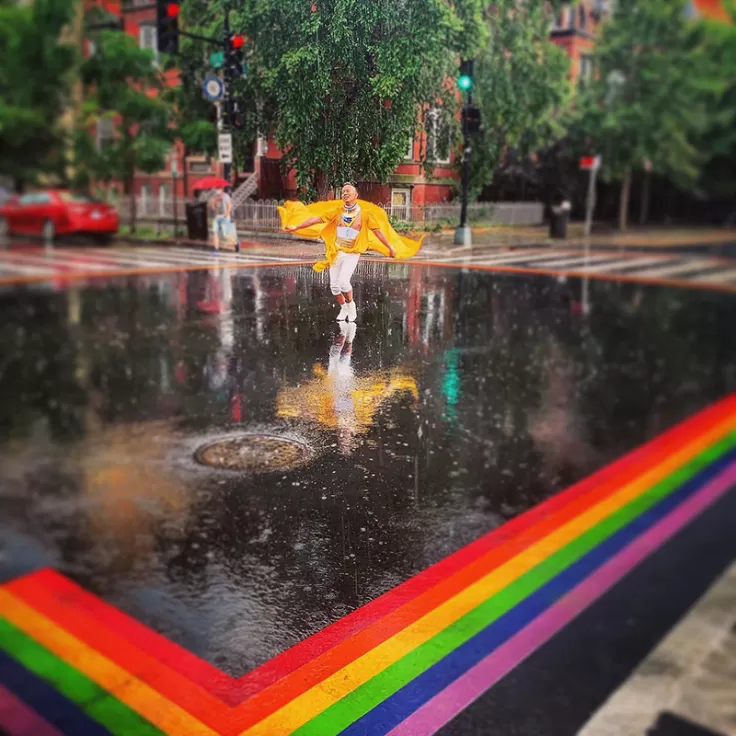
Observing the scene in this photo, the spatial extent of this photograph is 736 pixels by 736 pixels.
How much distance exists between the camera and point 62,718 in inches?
116

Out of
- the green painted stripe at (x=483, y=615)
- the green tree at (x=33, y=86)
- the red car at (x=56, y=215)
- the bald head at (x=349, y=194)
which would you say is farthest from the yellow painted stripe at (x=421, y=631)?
the red car at (x=56, y=215)

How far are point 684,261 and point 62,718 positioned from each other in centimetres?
942

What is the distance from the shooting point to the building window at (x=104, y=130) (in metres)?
8.23

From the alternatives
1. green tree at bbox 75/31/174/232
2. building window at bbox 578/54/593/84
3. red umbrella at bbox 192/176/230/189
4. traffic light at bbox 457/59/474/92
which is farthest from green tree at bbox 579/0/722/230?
traffic light at bbox 457/59/474/92

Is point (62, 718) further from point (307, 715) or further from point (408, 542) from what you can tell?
point (408, 542)

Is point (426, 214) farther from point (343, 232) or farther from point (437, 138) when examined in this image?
point (343, 232)

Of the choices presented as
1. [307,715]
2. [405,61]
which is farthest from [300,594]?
[405,61]

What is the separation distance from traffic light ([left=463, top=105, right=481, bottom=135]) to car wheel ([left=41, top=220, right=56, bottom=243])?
28.9ft

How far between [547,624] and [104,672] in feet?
7.28

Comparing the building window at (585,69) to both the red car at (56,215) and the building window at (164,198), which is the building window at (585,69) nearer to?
the building window at (164,198)

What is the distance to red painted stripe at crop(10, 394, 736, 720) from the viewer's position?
1.77 m

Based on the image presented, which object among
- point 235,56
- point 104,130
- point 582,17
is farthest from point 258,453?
point 104,130

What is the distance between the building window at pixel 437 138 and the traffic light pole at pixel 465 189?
14 centimetres

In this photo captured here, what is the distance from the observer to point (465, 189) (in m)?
2.18
